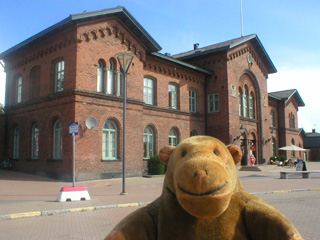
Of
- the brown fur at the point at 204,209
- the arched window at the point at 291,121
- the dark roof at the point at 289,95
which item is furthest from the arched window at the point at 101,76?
the arched window at the point at 291,121

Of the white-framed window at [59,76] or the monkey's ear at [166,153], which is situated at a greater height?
the white-framed window at [59,76]

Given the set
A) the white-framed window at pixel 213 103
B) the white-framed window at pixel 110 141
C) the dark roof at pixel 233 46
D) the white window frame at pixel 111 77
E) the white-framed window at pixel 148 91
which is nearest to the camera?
the white-framed window at pixel 110 141

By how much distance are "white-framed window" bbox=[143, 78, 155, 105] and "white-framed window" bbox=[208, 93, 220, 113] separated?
254 inches

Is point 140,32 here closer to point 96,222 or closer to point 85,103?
point 85,103

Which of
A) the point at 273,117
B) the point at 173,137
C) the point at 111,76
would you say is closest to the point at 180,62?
the point at 173,137

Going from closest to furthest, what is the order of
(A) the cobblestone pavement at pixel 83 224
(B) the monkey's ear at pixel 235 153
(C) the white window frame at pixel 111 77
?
(B) the monkey's ear at pixel 235 153
(A) the cobblestone pavement at pixel 83 224
(C) the white window frame at pixel 111 77

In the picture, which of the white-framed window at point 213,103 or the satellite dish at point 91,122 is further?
the white-framed window at point 213,103

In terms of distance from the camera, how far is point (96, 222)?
7.35 meters

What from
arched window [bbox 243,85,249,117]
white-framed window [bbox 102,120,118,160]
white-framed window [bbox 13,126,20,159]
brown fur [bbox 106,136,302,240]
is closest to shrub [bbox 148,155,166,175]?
white-framed window [bbox 102,120,118,160]

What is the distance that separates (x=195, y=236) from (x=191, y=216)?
0.48 feet

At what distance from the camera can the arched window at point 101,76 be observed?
60.7 feet

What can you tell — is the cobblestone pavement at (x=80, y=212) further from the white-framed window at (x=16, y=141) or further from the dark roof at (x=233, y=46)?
the dark roof at (x=233, y=46)

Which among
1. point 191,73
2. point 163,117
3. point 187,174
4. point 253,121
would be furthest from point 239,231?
point 253,121

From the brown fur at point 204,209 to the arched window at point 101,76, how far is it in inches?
644
